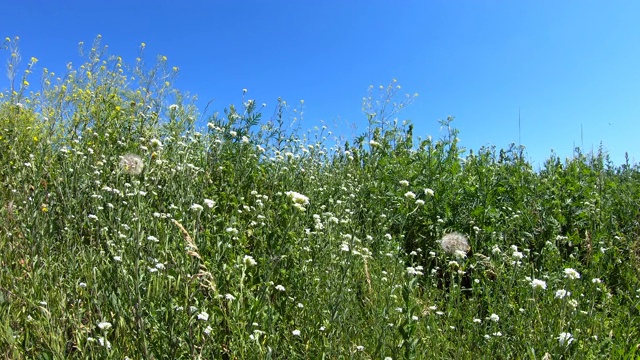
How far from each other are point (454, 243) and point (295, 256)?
1.66m

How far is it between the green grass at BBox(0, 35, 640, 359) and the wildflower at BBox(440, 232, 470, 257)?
85mm

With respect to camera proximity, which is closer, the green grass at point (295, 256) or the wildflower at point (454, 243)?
the green grass at point (295, 256)

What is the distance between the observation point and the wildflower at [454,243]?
409 centimetres

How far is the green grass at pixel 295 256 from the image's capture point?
2.20m

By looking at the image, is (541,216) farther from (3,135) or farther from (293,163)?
(3,135)

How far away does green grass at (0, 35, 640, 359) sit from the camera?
2.20m

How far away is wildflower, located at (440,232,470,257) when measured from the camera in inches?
161

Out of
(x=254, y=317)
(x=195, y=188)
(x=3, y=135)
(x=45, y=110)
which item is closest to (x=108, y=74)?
(x=45, y=110)

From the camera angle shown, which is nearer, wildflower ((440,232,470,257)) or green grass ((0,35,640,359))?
green grass ((0,35,640,359))

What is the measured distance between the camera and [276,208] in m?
3.79

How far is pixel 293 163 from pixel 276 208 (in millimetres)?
1439

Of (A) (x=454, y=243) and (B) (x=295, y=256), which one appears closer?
(B) (x=295, y=256)

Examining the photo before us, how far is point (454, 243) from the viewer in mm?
4133

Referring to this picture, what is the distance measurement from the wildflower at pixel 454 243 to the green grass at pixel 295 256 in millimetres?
85
